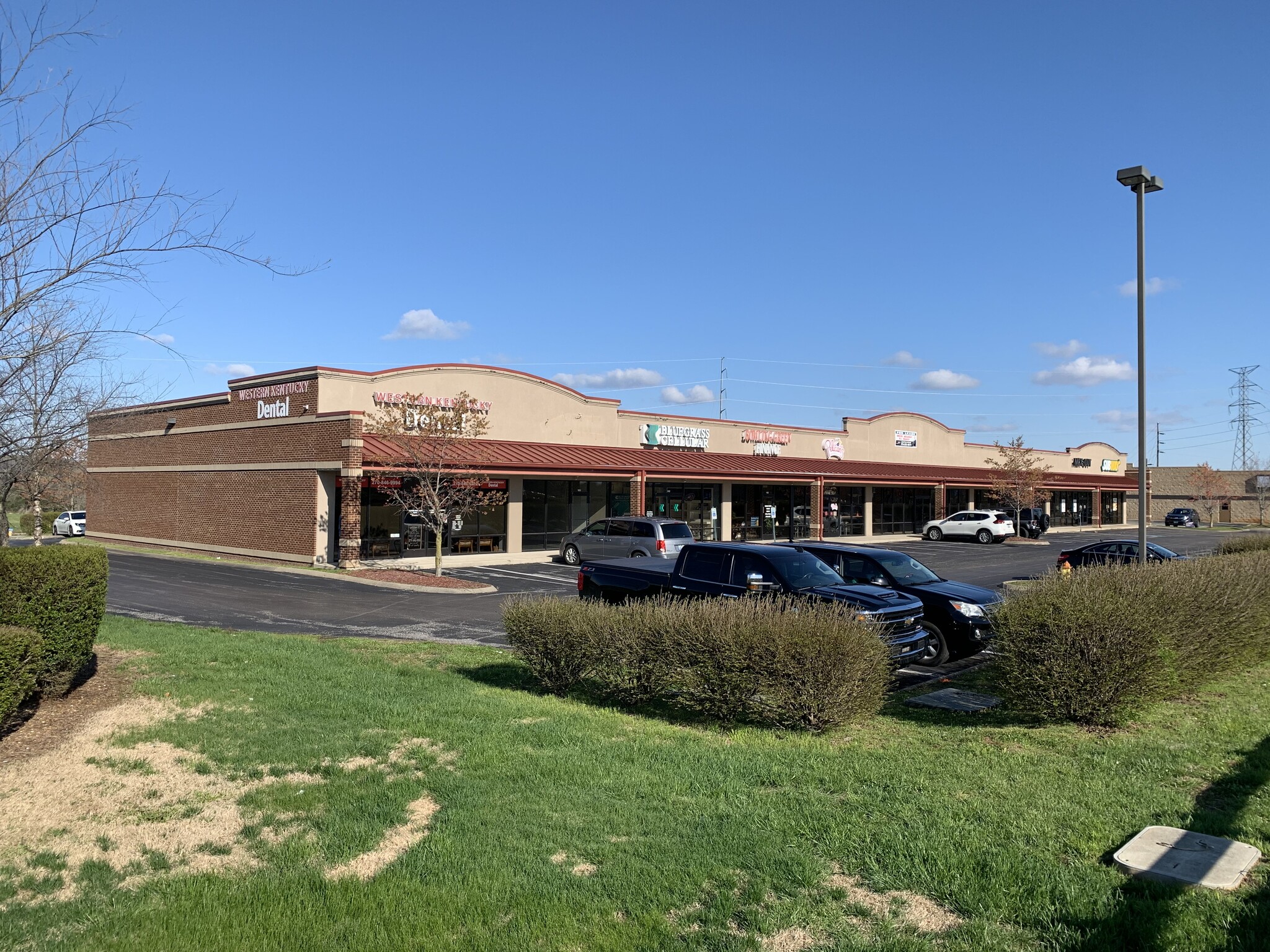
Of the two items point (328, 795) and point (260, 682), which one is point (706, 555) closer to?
point (260, 682)

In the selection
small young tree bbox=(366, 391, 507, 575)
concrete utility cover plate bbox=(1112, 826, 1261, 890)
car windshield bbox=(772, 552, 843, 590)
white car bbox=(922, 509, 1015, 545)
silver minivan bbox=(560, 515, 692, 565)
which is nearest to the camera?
concrete utility cover plate bbox=(1112, 826, 1261, 890)

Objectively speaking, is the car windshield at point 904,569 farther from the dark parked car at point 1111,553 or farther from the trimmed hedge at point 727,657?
the dark parked car at point 1111,553

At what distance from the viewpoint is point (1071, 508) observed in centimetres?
6475

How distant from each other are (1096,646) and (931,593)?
491 centimetres

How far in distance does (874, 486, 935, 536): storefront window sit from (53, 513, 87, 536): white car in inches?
1557

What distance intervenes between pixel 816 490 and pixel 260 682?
3663cm

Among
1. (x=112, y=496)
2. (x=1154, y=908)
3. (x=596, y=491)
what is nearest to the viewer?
(x=1154, y=908)

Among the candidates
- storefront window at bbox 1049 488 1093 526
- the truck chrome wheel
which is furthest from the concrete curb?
storefront window at bbox 1049 488 1093 526

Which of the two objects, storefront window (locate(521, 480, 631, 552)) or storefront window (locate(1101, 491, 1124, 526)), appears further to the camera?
storefront window (locate(1101, 491, 1124, 526))

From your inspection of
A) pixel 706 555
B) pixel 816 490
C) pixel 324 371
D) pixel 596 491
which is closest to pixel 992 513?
pixel 816 490

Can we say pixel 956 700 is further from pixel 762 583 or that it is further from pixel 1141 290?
pixel 1141 290

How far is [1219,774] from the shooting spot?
6691mm

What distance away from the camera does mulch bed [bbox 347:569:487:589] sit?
75.4ft

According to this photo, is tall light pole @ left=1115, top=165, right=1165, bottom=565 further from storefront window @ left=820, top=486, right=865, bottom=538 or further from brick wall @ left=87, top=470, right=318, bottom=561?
storefront window @ left=820, top=486, right=865, bottom=538
